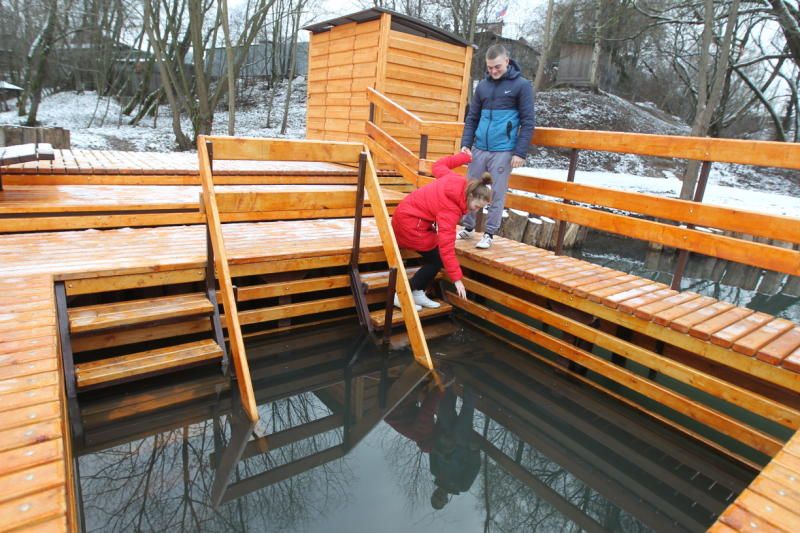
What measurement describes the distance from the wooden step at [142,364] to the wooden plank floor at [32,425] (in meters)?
0.56

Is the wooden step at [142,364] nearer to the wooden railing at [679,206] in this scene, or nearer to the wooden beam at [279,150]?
the wooden beam at [279,150]

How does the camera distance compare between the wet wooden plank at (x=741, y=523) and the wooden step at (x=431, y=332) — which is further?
the wooden step at (x=431, y=332)

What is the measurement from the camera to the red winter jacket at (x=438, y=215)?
3.82 meters

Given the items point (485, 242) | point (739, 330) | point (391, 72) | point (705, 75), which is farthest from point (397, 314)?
point (705, 75)

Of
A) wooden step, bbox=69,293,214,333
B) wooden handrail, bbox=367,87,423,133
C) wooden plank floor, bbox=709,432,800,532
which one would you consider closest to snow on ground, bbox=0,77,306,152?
wooden handrail, bbox=367,87,423,133

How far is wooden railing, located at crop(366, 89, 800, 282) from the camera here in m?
3.25

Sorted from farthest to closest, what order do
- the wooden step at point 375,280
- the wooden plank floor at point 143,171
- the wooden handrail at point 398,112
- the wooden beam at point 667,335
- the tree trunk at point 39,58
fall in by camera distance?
the tree trunk at point 39,58
the wooden handrail at point 398,112
the wooden plank floor at point 143,171
the wooden step at point 375,280
the wooden beam at point 667,335

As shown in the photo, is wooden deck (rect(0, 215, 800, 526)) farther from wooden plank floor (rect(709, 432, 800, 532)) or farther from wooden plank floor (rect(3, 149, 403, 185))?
wooden plank floor (rect(3, 149, 403, 185))

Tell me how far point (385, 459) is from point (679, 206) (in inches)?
111

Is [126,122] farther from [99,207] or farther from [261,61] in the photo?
[99,207]

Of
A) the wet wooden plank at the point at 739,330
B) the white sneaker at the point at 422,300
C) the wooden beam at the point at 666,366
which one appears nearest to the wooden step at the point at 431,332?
the white sneaker at the point at 422,300

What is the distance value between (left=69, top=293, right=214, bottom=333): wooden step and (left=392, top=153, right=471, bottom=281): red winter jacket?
1654 millimetres

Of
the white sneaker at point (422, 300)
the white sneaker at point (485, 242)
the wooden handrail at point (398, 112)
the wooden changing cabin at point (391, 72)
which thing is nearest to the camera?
the white sneaker at point (422, 300)

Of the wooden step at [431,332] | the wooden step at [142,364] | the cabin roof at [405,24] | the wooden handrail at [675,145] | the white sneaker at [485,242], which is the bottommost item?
the wooden step at [431,332]
